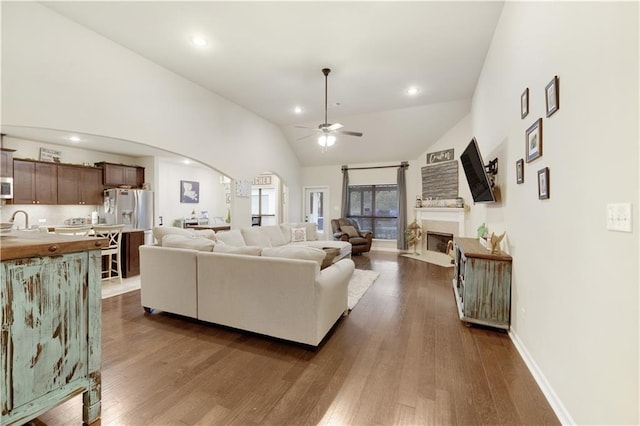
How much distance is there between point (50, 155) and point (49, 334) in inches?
238

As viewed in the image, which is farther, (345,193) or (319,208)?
(319,208)

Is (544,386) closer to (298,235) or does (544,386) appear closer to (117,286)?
(298,235)

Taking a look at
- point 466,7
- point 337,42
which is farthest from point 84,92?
point 466,7

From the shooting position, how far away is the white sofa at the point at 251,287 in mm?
2328

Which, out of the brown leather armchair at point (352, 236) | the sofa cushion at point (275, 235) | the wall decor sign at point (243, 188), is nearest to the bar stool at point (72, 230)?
the wall decor sign at point (243, 188)

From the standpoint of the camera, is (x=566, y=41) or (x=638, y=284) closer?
(x=638, y=284)

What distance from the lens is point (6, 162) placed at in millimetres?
4688

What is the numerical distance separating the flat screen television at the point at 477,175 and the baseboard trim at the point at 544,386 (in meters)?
1.53

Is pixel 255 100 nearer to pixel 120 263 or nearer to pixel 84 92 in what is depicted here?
pixel 84 92

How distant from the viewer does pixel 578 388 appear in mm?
1441

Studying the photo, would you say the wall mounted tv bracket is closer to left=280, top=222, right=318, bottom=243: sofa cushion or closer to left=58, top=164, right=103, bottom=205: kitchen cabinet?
left=280, top=222, right=318, bottom=243: sofa cushion

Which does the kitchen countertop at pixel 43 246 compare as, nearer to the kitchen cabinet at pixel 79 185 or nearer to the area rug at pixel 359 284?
the area rug at pixel 359 284

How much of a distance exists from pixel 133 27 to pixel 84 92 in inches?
38.8

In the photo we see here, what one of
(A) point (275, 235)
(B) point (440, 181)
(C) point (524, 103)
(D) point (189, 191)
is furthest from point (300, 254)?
(D) point (189, 191)
